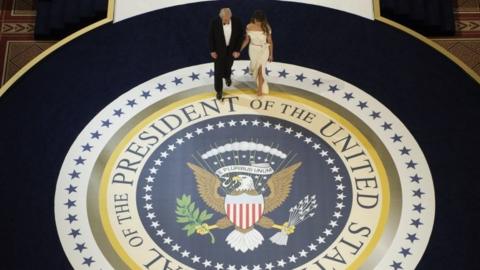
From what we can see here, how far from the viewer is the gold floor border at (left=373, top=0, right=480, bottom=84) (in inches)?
394

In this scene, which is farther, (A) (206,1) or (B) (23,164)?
(A) (206,1)

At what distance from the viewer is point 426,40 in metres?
10.3

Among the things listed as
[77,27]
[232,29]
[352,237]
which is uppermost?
[77,27]

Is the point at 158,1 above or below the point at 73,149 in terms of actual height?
above

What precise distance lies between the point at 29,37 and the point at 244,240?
13.4 ft

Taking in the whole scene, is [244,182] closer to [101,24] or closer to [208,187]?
[208,187]

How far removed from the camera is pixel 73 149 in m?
9.41

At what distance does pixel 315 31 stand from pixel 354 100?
1.06 metres

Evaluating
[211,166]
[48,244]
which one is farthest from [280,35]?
[48,244]

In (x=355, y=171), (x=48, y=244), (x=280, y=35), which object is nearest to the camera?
(x=48, y=244)

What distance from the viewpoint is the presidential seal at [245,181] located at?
8.70m

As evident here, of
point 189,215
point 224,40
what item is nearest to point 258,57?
point 224,40

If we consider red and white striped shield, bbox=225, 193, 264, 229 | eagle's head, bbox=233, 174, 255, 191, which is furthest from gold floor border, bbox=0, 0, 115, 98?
red and white striped shield, bbox=225, 193, 264, 229

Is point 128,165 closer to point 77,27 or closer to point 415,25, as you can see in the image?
point 77,27
